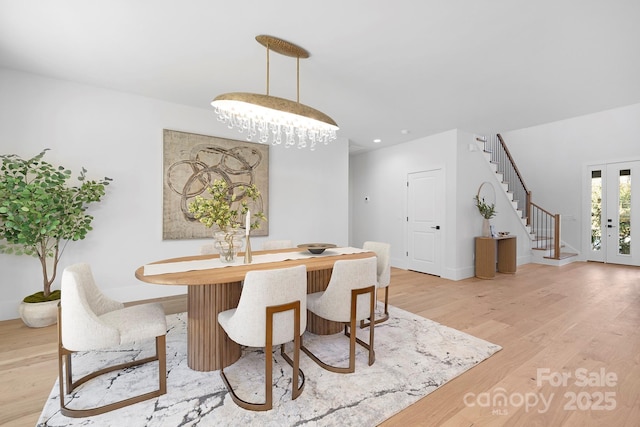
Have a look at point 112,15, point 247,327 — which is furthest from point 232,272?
point 112,15

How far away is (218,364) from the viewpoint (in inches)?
83.9

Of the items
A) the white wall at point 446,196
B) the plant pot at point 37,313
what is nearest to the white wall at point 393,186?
the white wall at point 446,196

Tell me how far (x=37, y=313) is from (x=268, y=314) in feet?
9.04

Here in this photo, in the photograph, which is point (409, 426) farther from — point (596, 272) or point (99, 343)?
point (596, 272)

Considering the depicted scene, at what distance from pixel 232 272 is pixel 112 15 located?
2.09m

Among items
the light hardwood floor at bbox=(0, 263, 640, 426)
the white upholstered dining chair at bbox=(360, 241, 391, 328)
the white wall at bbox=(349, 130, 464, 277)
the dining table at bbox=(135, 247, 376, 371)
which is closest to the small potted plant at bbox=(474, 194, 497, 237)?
the white wall at bbox=(349, 130, 464, 277)

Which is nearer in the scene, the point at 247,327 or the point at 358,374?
the point at 247,327

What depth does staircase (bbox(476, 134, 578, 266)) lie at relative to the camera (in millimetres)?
6260

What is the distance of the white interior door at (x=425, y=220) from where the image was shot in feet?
17.3

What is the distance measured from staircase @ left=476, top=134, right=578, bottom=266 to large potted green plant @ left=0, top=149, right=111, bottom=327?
664 cm

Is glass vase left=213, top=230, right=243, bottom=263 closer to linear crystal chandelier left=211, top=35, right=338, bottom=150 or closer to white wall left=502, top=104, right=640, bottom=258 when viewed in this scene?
linear crystal chandelier left=211, top=35, right=338, bottom=150

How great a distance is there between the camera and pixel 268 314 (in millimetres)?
1667

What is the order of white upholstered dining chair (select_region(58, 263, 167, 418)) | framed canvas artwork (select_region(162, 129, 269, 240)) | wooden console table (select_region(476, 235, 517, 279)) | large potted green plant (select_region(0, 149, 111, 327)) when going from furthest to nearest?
wooden console table (select_region(476, 235, 517, 279)), framed canvas artwork (select_region(162, 129, 269, 240)), large potted green plant (select_region(0, 149, 111, 327)), white upholstered dining chair (select_region(58, 263, 167, 418))

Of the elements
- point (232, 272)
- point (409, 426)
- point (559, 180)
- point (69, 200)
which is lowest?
point (409, 426)
